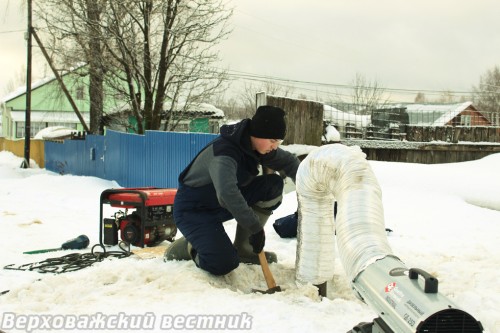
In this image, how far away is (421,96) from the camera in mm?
Answer: 84688

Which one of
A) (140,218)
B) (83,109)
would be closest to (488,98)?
(83,109)

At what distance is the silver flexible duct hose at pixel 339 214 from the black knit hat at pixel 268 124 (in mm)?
474

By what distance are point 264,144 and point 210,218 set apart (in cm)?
79

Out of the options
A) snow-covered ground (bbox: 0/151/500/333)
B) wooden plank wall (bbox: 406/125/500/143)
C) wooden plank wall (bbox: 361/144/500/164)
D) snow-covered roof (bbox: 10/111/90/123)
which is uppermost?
snow-covered roof (bbox: 10/111/90/123)

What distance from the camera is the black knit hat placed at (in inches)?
162

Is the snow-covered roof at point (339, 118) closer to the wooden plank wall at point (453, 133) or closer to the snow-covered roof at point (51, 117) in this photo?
the wooden plank wall at point (453, 133)

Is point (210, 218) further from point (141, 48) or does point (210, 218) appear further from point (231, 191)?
point (141, 48)

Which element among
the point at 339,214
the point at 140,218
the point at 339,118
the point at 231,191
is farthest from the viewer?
the point at 339,118

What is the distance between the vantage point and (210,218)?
4.45m

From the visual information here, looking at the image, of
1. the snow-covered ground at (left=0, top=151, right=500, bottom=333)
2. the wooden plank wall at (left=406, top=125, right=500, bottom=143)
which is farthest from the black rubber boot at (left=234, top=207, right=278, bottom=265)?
the wooden plank wall at (left=406, top=125, right=500, bottom=143)

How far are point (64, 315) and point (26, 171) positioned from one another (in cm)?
2164

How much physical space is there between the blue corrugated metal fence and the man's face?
243 inches

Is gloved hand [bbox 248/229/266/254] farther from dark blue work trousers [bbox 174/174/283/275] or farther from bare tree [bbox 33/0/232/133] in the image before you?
bare tree [bbox 33/0/232/133]

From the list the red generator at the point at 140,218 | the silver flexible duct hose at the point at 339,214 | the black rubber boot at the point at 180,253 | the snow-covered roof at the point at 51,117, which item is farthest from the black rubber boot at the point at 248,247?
the snow-covered roof at the point at 51,117
